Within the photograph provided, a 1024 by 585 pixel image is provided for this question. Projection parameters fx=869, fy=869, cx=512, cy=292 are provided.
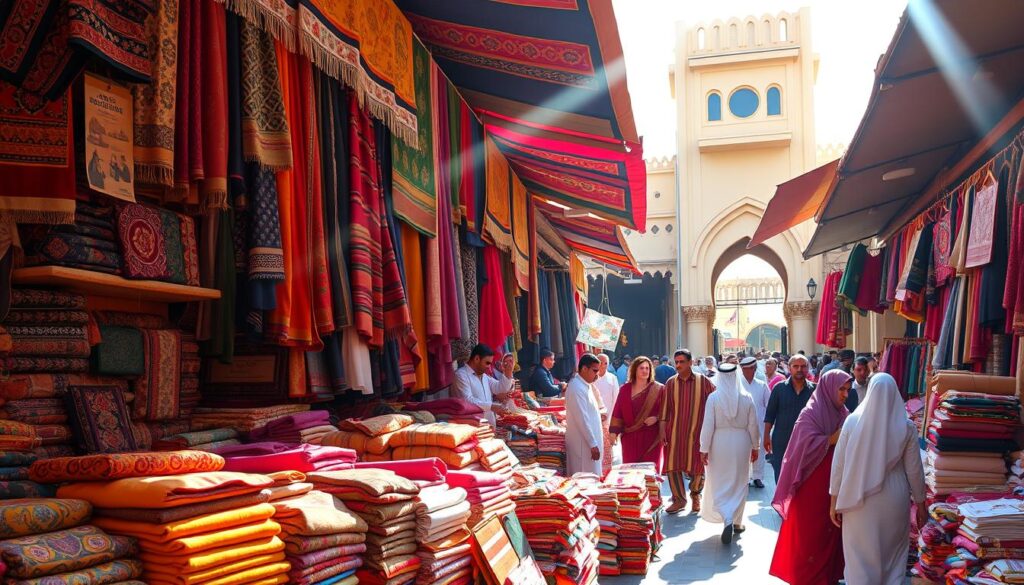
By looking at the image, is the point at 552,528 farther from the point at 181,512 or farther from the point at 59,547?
the point at 59,547

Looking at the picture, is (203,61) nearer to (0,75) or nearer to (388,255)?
(0,75)

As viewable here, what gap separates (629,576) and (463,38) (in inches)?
136

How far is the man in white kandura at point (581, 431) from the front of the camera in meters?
6.78

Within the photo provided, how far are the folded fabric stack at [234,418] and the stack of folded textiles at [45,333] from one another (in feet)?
2.17

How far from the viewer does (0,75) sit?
248 centimetres

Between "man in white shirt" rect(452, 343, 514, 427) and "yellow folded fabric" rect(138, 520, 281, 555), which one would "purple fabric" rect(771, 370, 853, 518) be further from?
"yellow folded fabric" rect(138, 520, 281, 555)

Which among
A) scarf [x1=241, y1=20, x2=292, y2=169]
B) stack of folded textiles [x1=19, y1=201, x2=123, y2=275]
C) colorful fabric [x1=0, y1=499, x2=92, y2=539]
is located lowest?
colorful fabric [x1=0, y1=499, x2=92, y2=539]

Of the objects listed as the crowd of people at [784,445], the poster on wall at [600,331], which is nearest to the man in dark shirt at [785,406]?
the crowd of people at [784,445]

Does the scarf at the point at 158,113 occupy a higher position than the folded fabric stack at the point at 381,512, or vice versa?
the scarf at the point at 158,113

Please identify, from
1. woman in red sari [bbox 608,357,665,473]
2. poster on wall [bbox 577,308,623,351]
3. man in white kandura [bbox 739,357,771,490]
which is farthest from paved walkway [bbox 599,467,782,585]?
poster on wall [bbox 577,308,623,351]

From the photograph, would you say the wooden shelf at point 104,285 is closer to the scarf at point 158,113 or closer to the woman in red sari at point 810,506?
the scarf at point 158,113

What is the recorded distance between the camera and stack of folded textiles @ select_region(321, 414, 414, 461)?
12.5ft

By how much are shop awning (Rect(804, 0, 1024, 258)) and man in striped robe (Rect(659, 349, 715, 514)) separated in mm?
1952

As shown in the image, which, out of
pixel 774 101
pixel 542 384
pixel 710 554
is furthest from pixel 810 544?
pixel 774 101
